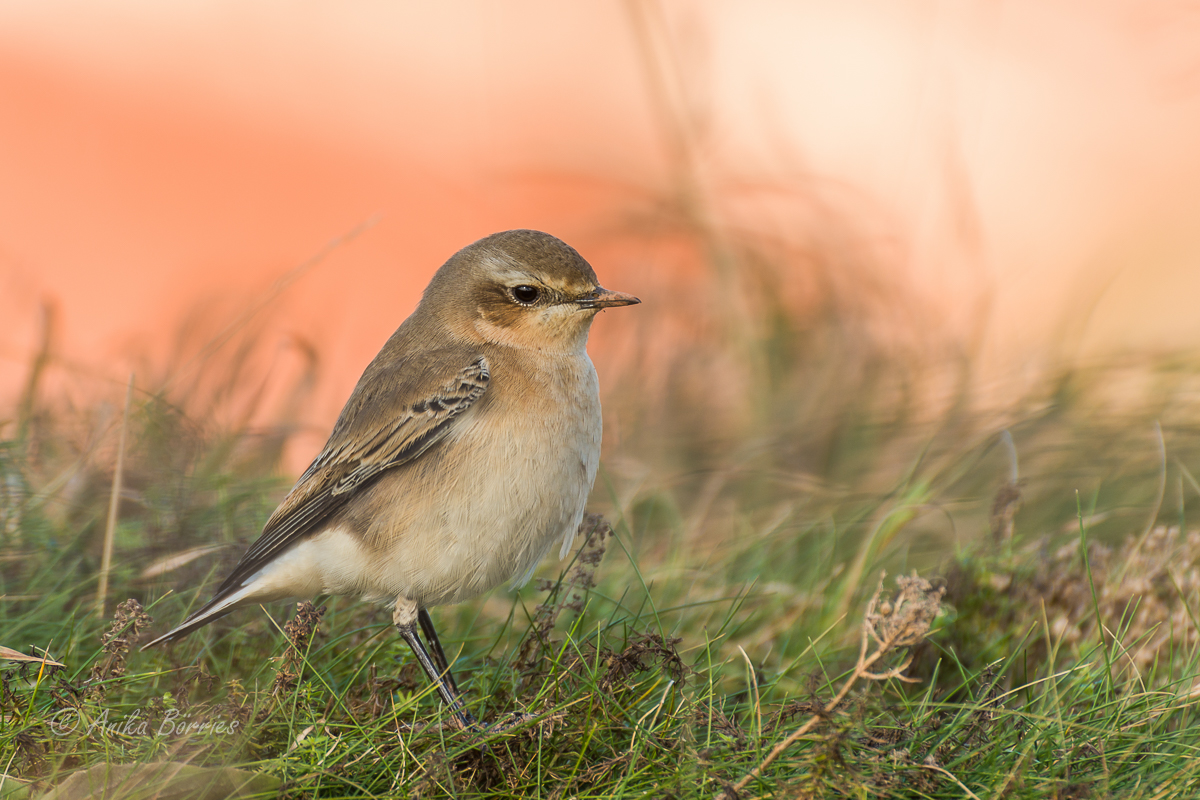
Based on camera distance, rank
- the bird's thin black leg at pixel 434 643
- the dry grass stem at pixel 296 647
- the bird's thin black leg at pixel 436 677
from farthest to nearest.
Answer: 1. the bird's thin black leg at pixel 434 643
2. the bird's thin black leg at pixel 436 677
3. the dry grass stem at pixel 296 647

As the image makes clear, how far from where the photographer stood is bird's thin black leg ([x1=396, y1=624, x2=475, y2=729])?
3.67m

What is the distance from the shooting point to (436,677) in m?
3.99

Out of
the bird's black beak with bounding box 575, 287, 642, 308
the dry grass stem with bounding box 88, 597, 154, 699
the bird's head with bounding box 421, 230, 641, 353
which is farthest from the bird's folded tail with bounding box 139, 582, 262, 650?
the bird's black beak with bounding box 575, 287, 642, 308

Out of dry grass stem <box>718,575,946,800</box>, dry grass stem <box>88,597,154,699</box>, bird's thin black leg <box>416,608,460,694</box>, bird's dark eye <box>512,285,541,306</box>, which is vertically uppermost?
bird's dark eye <box>512,285,541,306</box>

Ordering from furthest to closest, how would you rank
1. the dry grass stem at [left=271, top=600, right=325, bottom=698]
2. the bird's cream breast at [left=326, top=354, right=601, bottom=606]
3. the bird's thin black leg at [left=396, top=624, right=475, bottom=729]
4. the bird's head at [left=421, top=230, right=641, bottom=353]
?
the bird's head at [left=421, top=230, right=641, bottom=353]
the bird's cream breast at [left=326, top=354, right=601, bottom=606]
the bird's thin black leg at [left=396, top=624, right=475, bottom=729]
the dry grass stem at [left=271, top=600, right=325, bottom=698]

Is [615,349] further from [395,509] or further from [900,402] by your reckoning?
[395,509]

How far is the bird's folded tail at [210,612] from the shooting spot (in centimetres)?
405

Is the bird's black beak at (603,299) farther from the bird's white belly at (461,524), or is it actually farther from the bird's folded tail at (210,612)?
the bird's folded tail at (210,612)

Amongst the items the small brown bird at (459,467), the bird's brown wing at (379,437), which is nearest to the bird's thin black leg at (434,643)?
the small brown bird at (459,467)

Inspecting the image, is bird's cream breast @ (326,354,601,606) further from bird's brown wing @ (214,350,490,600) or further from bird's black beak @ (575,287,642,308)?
bird's black beak @ (575,287,642,308)

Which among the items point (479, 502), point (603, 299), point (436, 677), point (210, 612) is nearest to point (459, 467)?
point (479, 502)

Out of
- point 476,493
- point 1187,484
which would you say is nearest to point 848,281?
point 1187,484

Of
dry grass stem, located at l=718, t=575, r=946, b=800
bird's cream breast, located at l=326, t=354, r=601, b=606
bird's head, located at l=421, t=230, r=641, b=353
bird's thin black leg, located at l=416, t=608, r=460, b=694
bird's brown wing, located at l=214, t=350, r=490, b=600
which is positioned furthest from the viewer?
bird's head, located at l=421, t=230, r=641, b=353

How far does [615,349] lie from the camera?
898 centimetres
